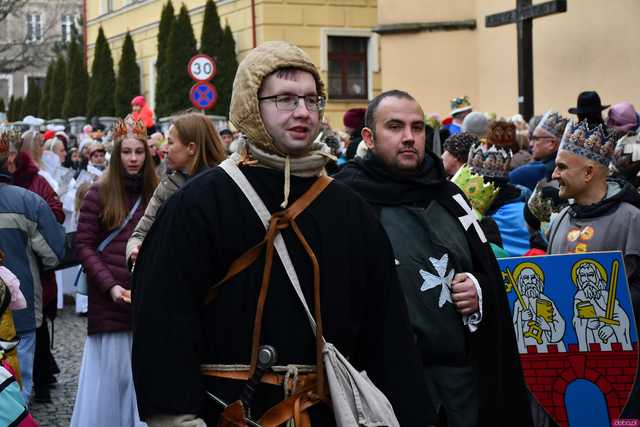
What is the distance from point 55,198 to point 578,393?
5.93 m

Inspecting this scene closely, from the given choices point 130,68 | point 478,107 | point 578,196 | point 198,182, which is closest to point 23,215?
point 578,196

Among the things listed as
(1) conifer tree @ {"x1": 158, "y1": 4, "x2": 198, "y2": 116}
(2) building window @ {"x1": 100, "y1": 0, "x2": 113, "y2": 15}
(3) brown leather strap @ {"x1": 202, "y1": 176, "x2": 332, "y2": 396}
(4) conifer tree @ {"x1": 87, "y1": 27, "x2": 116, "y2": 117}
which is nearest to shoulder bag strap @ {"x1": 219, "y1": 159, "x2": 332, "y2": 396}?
(3) brown leather strap @ {"x1": 202, "y1": 176, "x2": 332, "y2": 396}

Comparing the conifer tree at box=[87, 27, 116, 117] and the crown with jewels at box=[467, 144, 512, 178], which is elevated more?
the conifer tree at box=[87, 27, 116, 117]

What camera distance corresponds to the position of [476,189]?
22.1 feet

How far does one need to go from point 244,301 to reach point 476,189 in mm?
3100

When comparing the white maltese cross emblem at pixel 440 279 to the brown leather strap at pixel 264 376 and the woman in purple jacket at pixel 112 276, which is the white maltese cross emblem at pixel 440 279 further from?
the woman in purple jacket at pixel 112 276

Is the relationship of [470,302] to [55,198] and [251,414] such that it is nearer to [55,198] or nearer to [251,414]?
[251,414]

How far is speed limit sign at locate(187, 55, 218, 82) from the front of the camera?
20422mm

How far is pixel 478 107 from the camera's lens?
23422 mm

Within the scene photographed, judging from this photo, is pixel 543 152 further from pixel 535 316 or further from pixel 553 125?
pixel 535 316

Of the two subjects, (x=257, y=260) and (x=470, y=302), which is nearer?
(x=257, y=260)

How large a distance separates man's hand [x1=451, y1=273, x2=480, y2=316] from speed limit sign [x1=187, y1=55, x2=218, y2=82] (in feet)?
51.4

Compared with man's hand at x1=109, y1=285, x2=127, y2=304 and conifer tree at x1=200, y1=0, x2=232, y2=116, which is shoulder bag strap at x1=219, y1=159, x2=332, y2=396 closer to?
man's hand at x1=109, y1=285, x2=127, y2=304

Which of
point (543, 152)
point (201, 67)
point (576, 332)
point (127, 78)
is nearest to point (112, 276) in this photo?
point (576, 332)
